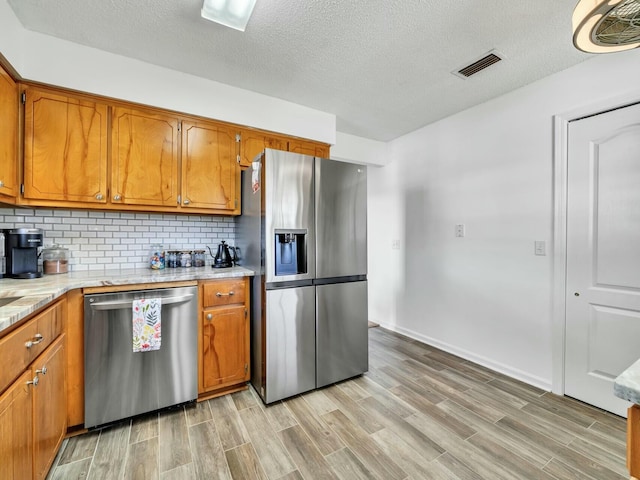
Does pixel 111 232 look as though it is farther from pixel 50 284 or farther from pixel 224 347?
pixel 224 347

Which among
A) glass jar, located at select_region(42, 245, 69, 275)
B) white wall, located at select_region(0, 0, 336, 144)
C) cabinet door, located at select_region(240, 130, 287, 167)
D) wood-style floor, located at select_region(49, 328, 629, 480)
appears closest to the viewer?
wood-style floor, located at select_region(49, 328, 629, 480)

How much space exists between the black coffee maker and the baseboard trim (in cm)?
360

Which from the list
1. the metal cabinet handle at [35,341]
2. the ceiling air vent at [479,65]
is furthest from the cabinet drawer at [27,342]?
the ceiling air vent at [479,65]

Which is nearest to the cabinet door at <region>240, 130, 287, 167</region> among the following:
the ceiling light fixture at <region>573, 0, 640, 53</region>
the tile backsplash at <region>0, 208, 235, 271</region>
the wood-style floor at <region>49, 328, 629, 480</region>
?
the tile backsplash at <region>0, 208, 235, 271</region>

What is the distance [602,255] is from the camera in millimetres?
2092

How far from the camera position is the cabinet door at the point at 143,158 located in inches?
85.8

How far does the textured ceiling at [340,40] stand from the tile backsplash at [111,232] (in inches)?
49.7

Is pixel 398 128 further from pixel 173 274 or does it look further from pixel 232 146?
pixel 173 274

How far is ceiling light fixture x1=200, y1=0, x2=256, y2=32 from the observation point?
1.64 metres

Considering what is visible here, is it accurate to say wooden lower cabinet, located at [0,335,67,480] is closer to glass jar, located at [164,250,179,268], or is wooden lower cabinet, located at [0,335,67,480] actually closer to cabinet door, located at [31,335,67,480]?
cabinet door, located at [31,335,67,480]

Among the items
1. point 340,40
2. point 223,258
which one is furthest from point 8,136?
point 340,40

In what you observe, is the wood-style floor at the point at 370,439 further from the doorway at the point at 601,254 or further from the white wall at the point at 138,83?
the white wall at the point at 138,83

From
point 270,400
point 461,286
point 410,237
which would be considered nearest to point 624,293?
point 461,286

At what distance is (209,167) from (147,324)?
1.36 meters
